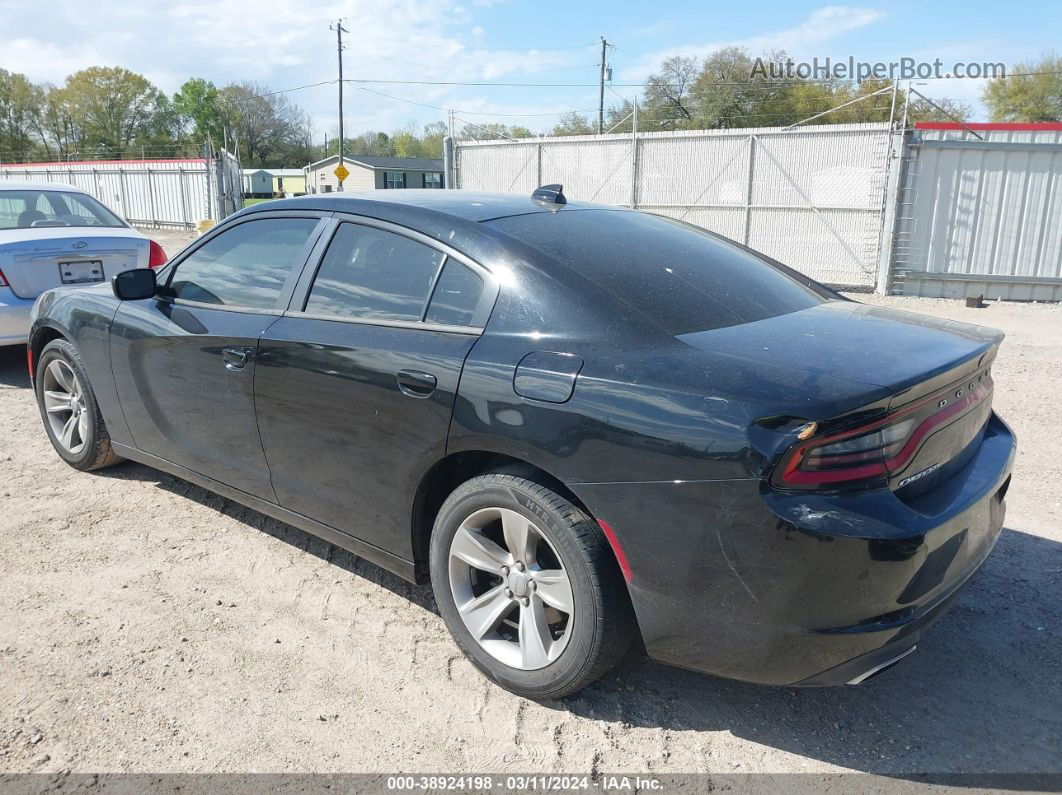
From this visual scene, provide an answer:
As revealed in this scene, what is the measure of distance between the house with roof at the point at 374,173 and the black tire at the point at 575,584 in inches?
2471

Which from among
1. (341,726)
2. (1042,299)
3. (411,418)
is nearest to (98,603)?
(341,726)

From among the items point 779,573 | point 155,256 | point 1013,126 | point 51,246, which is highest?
point 1013,126

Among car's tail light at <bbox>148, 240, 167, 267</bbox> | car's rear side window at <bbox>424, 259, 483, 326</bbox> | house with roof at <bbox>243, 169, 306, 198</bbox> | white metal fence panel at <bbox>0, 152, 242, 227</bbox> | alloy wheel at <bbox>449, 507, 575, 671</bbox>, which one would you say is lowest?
alloy wheel at <bbox>449, 507, 575, 671</bbox>

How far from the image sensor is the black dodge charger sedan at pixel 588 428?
215 cm

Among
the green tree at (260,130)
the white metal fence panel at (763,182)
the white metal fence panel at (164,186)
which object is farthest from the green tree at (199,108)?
the white metal fence panel at (763,182)

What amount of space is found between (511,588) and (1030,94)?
188 feet

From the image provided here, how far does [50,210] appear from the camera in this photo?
762 centimetres

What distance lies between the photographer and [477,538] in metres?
2.72

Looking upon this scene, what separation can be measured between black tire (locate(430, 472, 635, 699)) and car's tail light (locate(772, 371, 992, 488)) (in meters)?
0.61

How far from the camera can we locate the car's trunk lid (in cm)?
657

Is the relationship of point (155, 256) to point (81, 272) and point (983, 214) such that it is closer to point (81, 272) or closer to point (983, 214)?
point (81, 272)

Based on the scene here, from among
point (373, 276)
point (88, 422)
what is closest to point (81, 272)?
point (88, 422)

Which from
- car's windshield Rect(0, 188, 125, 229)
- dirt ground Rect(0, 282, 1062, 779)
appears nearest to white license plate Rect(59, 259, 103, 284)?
car's windshield Rect(0, 188, 125, 229)

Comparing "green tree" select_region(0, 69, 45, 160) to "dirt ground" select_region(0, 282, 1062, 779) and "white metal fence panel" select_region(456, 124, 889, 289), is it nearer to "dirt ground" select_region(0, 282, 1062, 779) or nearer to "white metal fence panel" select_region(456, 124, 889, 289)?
"white metal fence panel" select_region(456, 124, 889, 289)
